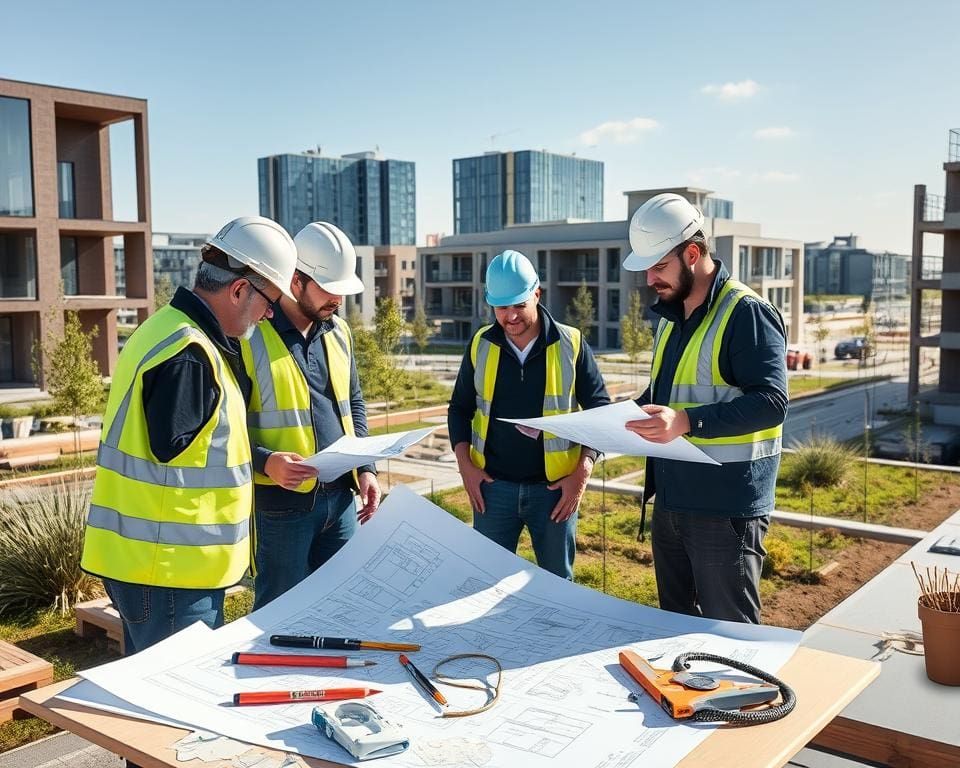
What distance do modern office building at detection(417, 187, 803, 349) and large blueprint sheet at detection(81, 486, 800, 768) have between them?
45.2m

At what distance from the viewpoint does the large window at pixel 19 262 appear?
94.9 ft

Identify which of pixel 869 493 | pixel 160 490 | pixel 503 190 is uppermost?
pixel 503 190

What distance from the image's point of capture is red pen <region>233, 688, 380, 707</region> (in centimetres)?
215

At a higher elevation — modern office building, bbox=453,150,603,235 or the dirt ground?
modern office building, bbox=453,150,603,235

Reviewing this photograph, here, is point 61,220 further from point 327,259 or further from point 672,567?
point 672,567

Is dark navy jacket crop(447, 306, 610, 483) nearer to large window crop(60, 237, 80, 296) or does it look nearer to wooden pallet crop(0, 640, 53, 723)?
wooden pallet crop(0, 640, 53, 723)

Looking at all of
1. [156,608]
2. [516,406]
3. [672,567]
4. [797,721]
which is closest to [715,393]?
[672,567]

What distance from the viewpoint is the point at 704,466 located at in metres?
3.48

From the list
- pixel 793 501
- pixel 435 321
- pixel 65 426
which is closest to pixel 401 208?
pixel 435 321

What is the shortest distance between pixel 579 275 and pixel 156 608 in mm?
51664

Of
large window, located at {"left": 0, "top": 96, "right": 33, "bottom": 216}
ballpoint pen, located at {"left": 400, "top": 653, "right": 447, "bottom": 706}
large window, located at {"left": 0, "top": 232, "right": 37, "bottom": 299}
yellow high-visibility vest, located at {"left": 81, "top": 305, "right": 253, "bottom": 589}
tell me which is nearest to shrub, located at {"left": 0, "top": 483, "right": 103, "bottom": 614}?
yellow high-visibility vest, located at {"left": 81, "top": 305, "right": 253, "bottom": 589}

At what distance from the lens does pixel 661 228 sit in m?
3.44

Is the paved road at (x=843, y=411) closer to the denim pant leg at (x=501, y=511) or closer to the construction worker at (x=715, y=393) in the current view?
the denim pant leg at (x=501, y=511)

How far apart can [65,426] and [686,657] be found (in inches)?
753
